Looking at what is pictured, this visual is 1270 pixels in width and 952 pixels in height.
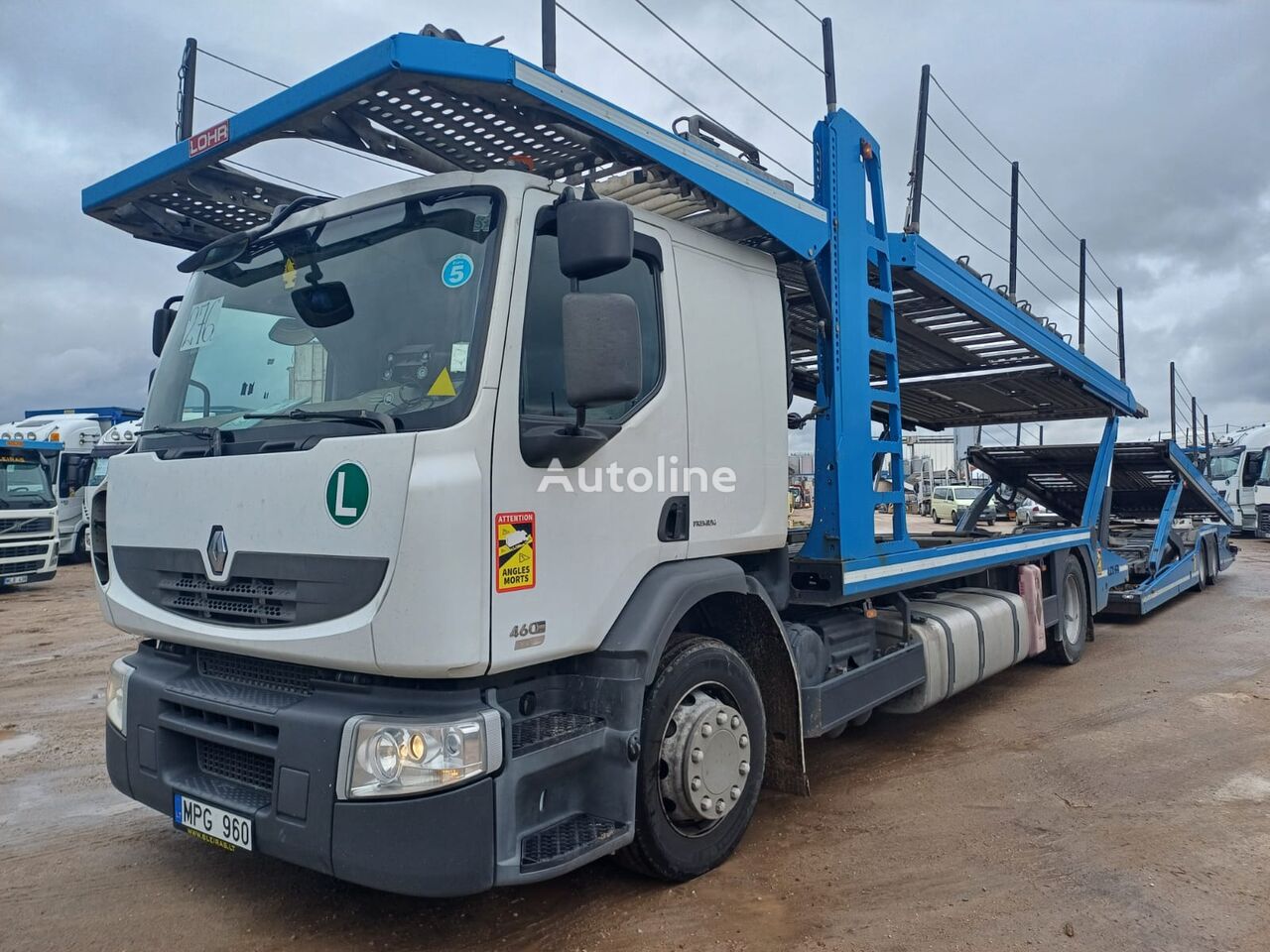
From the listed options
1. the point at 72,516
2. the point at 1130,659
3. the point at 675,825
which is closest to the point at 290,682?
the point at 675,825

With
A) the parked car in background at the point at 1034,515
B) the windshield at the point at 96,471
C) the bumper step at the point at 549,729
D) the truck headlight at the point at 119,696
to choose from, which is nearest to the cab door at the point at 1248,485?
the parked car in background at the point at 1034,515

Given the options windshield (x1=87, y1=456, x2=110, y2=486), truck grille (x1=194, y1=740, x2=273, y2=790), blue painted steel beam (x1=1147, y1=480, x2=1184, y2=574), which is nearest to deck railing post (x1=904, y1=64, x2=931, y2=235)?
truck grille (x1=194, y1=740, x2=273, y2=790)

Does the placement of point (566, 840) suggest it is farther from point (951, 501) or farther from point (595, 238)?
point (951, 501)

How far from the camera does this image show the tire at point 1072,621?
7.80 m

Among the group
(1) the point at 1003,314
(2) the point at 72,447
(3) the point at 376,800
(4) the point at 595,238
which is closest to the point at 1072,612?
(1) the point at 1003,314

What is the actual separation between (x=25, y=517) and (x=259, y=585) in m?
13.7

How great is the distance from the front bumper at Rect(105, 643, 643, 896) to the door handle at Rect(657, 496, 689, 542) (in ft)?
2.16

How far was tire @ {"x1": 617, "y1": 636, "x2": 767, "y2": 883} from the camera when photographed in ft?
10.8

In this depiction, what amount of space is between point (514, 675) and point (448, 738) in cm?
37

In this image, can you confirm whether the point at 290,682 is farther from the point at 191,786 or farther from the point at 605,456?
the point at 605,456

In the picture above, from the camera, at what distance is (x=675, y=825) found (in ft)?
11.4

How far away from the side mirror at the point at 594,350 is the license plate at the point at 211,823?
5.88ft

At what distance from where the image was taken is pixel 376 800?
2646 mm

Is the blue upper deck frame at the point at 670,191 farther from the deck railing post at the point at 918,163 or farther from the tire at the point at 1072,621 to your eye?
the tire at the point at 1072,621
